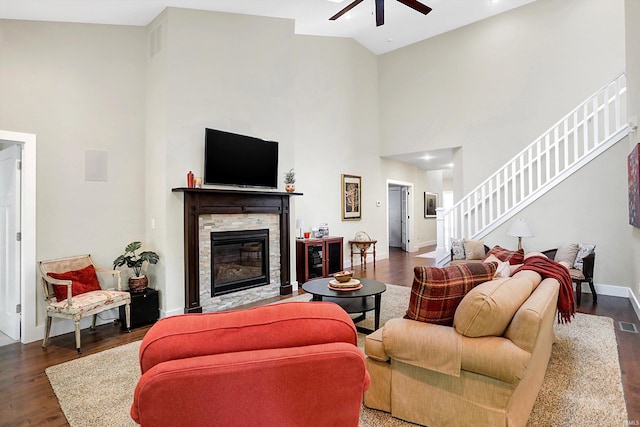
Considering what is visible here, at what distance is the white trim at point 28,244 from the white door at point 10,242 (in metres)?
0.08

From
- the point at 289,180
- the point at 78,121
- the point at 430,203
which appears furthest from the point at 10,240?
the point at 430,203

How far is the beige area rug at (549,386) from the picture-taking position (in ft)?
6.75

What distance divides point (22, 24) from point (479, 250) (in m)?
6.39

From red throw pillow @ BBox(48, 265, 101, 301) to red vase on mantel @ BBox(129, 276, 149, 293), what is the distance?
32cm

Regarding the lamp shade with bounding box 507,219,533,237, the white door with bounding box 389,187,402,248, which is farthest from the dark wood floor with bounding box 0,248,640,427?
the white door with bounding box 389,187,402,248

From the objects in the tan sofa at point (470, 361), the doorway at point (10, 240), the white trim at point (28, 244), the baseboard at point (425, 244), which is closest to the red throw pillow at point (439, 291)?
the tan sofa at point (470, 361)

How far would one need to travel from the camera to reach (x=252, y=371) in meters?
1.00

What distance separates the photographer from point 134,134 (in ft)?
13.9

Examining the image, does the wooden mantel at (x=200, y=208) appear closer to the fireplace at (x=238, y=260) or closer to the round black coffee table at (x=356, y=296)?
the fireplace at (x=238, y=260)

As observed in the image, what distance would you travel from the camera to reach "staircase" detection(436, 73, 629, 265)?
197 inches

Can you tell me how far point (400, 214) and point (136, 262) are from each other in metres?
8.21

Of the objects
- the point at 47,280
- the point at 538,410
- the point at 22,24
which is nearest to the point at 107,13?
the point at 22,24

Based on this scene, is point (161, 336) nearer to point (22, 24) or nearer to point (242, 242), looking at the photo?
point (242, 242)

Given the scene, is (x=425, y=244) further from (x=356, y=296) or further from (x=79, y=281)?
(x=79, y=281)
